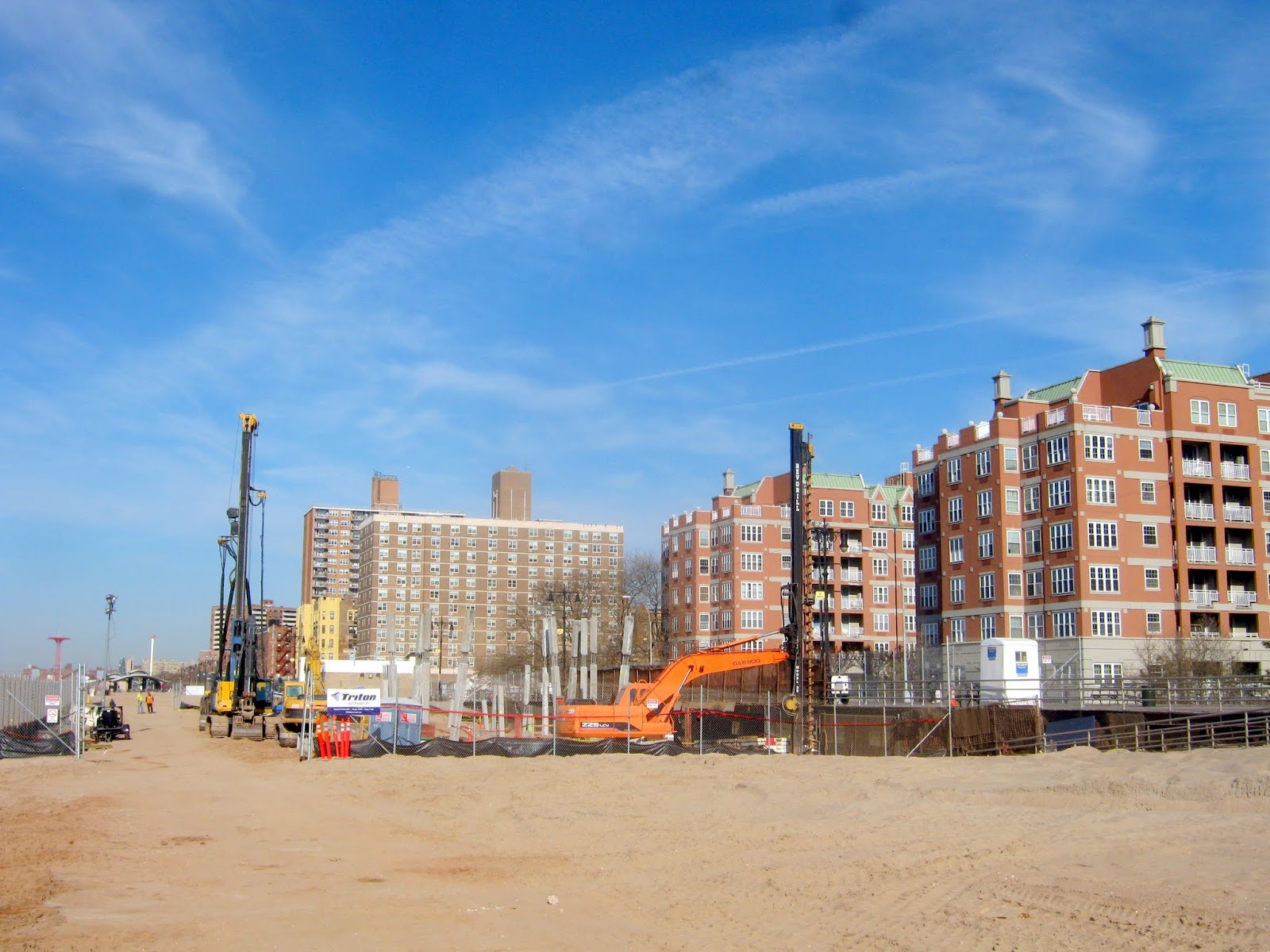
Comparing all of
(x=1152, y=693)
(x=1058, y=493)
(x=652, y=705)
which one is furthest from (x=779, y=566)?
(x=652, y=705)

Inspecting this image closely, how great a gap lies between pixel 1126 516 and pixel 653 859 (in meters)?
50.8

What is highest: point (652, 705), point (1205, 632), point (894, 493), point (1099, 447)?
point (894, 493)

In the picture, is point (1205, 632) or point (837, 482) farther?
point (837, 482)

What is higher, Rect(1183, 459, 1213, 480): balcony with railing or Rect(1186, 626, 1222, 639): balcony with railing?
Rect(1183, 459, 1213, 480): balcony with railing

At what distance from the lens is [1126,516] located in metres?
61.7

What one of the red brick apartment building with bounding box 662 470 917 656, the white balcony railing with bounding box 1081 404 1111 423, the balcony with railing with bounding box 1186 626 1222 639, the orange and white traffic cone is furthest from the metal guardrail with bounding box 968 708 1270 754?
the red brick apartment building with bounding box 662 470 917 656

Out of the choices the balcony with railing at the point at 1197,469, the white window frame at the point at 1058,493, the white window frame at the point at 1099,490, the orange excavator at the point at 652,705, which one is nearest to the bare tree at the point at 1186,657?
the white window frame at the point at 1099,490

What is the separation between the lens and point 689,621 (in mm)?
98875

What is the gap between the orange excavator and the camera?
40688mm

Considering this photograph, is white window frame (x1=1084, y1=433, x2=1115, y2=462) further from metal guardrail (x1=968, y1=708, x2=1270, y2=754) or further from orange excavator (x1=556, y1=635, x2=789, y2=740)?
orange excavator (x1=556, y1=635, x2=789, y2=740)

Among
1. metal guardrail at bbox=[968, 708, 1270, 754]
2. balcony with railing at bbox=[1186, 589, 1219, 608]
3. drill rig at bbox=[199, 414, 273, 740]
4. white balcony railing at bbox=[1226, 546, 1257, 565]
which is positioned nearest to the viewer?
metal guardrail at bbox=[968, 708, 1270, 754]

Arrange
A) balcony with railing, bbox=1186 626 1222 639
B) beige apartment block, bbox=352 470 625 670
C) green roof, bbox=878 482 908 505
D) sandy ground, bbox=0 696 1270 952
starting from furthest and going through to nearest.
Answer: beige apartment block, bbox=352 470 625 670 < green roof, bbox=878 482 908 505 < balcony with railing, bbox=1186 626 1222 639 < sandy ground, bbox=0 696 1270 952

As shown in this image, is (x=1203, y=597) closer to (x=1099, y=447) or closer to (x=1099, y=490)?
(x=1099, y=490)

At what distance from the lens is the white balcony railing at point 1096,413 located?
61.7 m
